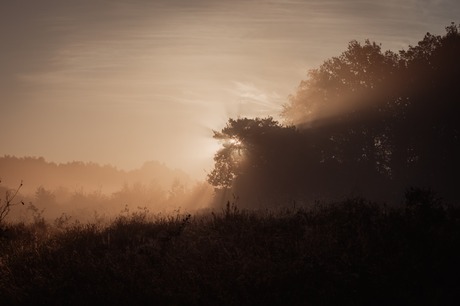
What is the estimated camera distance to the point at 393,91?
138 feet

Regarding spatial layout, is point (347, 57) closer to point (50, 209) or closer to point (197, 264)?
point (197, 264)

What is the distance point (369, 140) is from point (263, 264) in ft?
125

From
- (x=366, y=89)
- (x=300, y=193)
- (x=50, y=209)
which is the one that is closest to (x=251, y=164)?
(x=300, y=193)

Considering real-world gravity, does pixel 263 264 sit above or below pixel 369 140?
below

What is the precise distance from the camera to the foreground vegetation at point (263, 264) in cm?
721

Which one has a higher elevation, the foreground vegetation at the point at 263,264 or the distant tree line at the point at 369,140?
the distant tree line at the point at 369,140

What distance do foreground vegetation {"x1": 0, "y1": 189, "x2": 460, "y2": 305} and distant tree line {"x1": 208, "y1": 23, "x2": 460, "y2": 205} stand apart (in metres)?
27.8

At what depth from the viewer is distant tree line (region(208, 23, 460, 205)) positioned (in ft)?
128

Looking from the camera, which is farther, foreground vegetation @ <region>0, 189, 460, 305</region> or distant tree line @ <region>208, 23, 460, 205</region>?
distant tree line @ <region>208, 23, 460, 205</region>

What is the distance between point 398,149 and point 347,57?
12125 mm

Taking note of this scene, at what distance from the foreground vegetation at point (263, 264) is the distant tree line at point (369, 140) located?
27823mm

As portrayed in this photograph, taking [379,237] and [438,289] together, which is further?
[379,237]

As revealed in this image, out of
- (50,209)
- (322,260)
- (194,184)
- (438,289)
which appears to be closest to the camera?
(438,289)

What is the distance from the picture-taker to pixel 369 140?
43.1 metres
